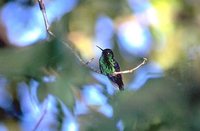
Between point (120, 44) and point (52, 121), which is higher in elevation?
point (120, 44)

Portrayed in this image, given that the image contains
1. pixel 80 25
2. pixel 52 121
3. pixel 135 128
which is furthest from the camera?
pixel 80 25

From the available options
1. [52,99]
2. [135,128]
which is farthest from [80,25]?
[135,128]

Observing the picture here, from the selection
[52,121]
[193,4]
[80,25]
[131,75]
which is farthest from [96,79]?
[193,4]

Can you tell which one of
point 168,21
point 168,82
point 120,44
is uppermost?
point 168,21

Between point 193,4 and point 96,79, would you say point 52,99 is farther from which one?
point 193,4

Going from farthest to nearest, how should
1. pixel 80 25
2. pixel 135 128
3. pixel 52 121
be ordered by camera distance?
pixel 80 25
pixel 52 121
pixel 135 128

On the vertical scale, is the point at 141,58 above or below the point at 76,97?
above

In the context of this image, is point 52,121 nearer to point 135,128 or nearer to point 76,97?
point 76,97

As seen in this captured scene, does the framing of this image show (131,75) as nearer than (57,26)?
Yes

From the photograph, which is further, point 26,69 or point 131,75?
point 26,69
